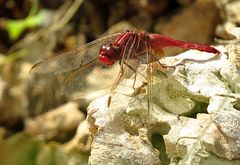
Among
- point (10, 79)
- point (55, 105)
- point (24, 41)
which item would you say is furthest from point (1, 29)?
point (55, 105)

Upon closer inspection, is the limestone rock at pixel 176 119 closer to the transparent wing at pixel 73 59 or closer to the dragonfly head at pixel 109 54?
the dragonfly head at pixel 109 54

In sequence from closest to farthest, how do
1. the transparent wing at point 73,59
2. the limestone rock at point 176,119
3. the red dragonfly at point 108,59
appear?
the limestone rock at point 176,119, the red dragonfly at point 108,59, the transparent wing at point 73,59

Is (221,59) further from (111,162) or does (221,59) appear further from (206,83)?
(111,162)

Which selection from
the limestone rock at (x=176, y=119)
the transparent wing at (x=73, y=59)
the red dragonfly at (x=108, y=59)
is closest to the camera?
the limestone rock at (x=176, y=119)

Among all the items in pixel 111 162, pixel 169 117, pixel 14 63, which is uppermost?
pixel 169 117

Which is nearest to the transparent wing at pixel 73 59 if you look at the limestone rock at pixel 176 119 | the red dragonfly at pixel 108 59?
the red dragonfly at pixel 108 59

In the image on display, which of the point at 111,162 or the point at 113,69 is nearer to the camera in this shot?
the point at 111,162

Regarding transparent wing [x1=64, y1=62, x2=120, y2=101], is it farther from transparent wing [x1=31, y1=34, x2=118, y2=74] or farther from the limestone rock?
the limestone rock

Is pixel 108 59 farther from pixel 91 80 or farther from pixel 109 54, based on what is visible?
pixel 91 80
